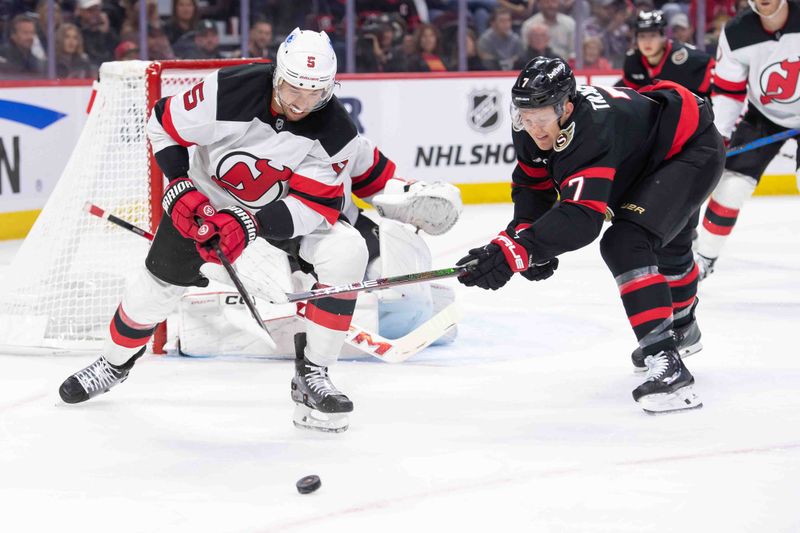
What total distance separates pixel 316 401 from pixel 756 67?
240 centimetres

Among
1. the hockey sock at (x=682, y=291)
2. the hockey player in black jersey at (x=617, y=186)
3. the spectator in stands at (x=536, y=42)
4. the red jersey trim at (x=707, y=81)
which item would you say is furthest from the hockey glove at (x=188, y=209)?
the spectator in stands at (x=536, y=42)

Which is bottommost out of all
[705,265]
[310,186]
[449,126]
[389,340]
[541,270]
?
[449,126]

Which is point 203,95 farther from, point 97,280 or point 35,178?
point 35,178

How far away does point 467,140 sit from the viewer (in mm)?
6816

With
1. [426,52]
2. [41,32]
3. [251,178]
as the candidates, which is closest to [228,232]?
[251,178]

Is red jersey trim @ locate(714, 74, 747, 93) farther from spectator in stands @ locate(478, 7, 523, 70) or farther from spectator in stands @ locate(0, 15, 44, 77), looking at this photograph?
spectator in stands @ locate(0, 15, 44, 77)

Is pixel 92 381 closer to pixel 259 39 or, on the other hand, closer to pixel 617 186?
pixel 617 186

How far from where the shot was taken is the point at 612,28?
7.43 metres

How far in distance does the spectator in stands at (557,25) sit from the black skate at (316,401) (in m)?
4.73

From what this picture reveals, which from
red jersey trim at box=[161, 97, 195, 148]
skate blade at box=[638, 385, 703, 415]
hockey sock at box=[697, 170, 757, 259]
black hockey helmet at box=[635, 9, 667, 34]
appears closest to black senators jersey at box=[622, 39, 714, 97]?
black hockey helmet at box=[635, 9, 667, 34]

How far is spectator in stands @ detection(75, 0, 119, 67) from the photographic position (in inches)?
239

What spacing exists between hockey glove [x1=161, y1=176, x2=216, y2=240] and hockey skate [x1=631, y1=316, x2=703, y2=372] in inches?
50.4

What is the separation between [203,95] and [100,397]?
0.87 m

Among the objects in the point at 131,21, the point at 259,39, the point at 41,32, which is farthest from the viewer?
the point at 259,39
